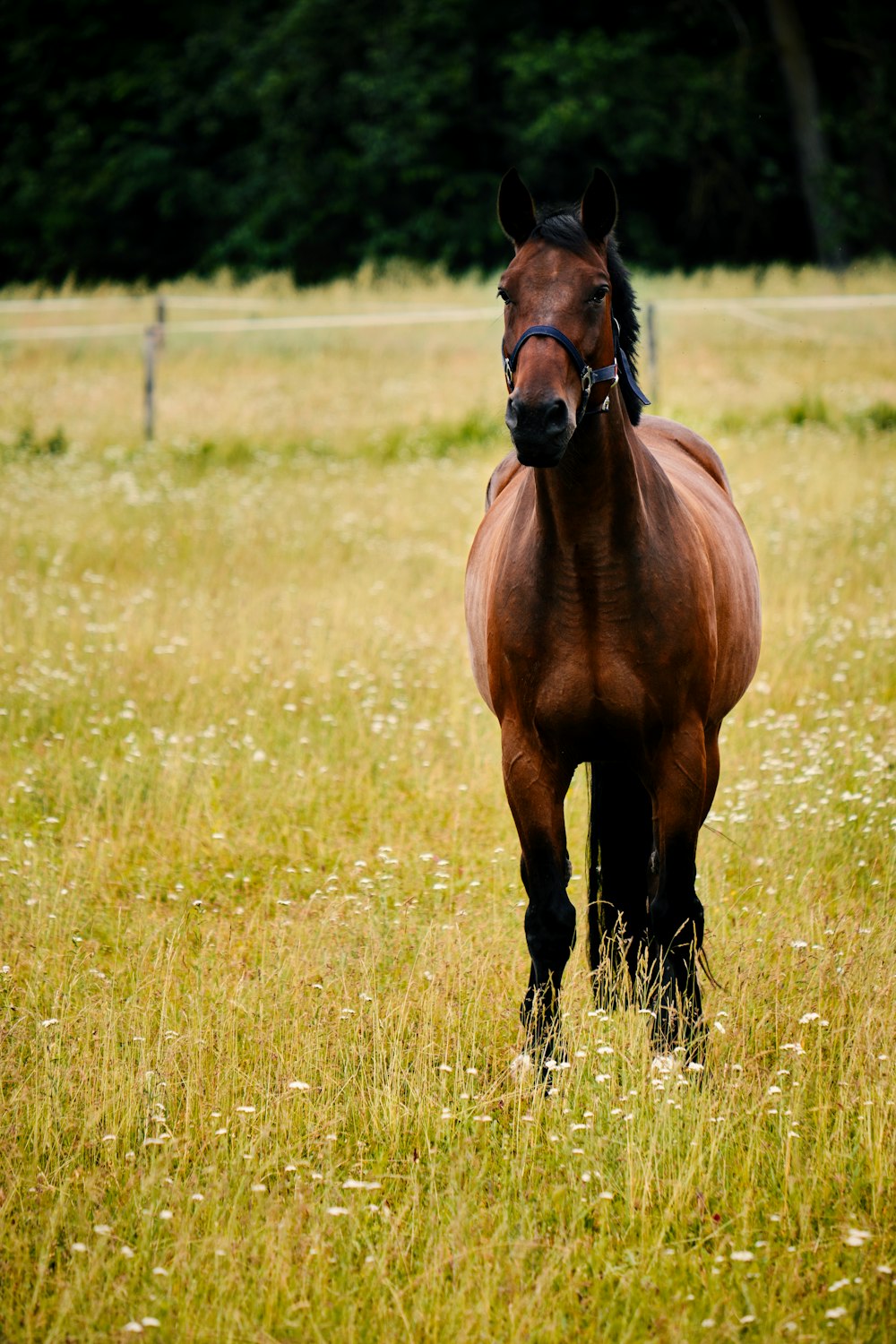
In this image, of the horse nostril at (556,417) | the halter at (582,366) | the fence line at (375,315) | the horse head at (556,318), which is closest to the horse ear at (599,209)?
the horse head at (556,318)

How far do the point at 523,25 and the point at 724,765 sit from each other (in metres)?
33.2

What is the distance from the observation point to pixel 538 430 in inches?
119

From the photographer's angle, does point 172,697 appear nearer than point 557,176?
Yes

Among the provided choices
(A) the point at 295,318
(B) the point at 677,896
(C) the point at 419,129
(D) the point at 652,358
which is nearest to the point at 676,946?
(B) the point at 677,896

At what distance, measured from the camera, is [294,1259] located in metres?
2.90

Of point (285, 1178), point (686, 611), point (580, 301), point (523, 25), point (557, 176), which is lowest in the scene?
point (285, 1178)

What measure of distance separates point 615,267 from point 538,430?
88 cm

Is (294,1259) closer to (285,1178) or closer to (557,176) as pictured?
(285,1178)

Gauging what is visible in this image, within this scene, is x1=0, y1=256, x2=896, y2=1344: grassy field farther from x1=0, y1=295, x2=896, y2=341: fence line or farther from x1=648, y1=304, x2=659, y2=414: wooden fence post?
x1=0, y1=295, x2=896, y2=341: fence line

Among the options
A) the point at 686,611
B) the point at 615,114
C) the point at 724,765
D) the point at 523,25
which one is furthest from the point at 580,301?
the point at 523,25

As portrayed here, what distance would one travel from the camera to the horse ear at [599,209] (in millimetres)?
3441

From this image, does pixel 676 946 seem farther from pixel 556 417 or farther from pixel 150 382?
pixel 150 382

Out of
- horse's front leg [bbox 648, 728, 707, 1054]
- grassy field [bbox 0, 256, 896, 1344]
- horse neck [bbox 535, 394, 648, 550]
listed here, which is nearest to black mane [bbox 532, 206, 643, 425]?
horse neck [bbox 535, 394, 648, 550]

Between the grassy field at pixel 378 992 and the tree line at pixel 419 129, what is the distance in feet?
76.6
